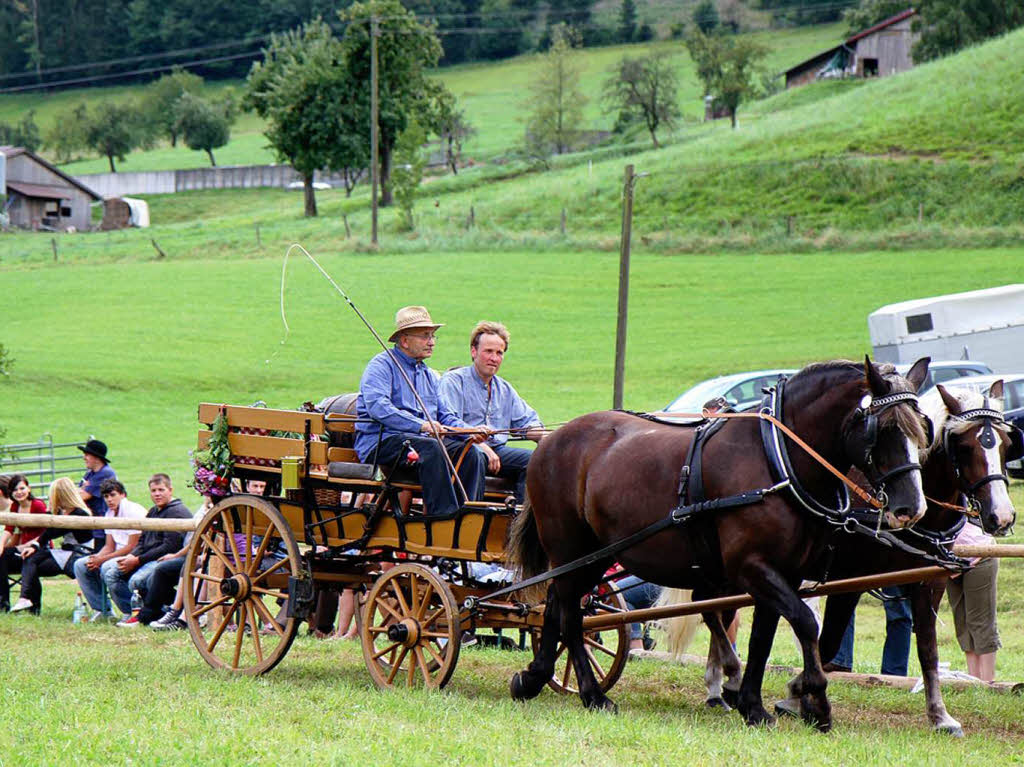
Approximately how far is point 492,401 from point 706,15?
131705 millimetres

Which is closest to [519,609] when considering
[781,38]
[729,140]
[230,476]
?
[230,476]

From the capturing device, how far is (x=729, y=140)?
60.5 meters

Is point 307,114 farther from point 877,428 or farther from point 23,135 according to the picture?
point 877,428

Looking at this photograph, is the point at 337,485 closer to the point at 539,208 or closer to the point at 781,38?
the point at 539,208

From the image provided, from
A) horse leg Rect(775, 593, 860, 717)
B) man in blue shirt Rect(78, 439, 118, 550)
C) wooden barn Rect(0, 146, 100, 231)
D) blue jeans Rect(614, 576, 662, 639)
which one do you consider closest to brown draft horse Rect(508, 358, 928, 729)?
horse leg Rect(775, 593, 860, 717)

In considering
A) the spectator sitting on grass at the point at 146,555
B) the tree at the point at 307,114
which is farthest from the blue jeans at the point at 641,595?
the tree at the point at 307,114

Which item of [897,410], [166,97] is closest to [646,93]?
[166,97]

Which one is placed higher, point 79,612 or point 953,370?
point 953,370

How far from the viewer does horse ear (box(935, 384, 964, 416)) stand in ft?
25.2

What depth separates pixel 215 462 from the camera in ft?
30.4

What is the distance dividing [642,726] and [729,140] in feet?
184

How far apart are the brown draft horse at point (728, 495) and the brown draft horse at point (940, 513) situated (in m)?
0.64

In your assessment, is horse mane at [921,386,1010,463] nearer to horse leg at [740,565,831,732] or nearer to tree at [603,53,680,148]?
horse leg at [740,565,831,732]

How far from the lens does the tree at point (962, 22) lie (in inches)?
3123
